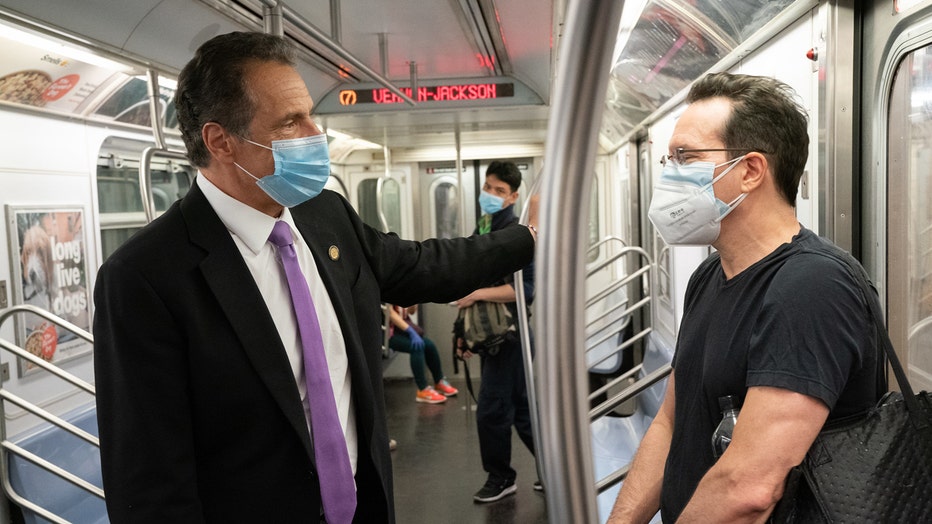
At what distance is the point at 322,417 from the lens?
64.1 inches

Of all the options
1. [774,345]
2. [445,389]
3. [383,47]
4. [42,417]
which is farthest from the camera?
[445,389]

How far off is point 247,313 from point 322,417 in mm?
276

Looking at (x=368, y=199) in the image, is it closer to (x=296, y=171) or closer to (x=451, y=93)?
(x=451, y=93)

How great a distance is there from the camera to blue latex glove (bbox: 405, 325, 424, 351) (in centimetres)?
743

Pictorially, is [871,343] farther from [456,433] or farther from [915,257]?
[456,433]

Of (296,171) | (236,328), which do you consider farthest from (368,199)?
(236,328)

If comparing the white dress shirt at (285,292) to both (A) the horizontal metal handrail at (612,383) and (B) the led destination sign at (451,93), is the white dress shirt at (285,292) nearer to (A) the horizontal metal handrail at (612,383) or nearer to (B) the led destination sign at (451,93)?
(A) the horizontal metal handrail at (612,383)

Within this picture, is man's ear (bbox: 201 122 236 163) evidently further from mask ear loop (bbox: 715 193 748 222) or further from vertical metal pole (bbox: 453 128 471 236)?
vertical metal pole (bbox: 453 128 471 236)

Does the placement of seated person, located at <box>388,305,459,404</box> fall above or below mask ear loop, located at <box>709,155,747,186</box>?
below

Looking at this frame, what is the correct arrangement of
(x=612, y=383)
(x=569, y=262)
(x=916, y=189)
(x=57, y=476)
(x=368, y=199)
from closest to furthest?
(x=569, y=262), (x=916, y=189), (x=57, y=476), (x=612, y=383), (x=368, y=199)

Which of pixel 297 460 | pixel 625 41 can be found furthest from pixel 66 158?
pixel 297 460

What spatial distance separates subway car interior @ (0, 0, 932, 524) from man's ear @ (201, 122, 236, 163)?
4.3 inches

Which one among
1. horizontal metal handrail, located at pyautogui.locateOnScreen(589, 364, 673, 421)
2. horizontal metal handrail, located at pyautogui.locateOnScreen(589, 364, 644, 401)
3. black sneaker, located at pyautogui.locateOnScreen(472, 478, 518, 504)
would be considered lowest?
black sneaker, located at pyautogui.locateOnScreen(472, 478, 518, 504)

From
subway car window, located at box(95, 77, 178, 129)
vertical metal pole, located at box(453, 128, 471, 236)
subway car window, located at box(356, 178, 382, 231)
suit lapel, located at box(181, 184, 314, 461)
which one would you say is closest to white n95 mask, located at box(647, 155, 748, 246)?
suit lapel, located at box(181, 184, 314, 461)
